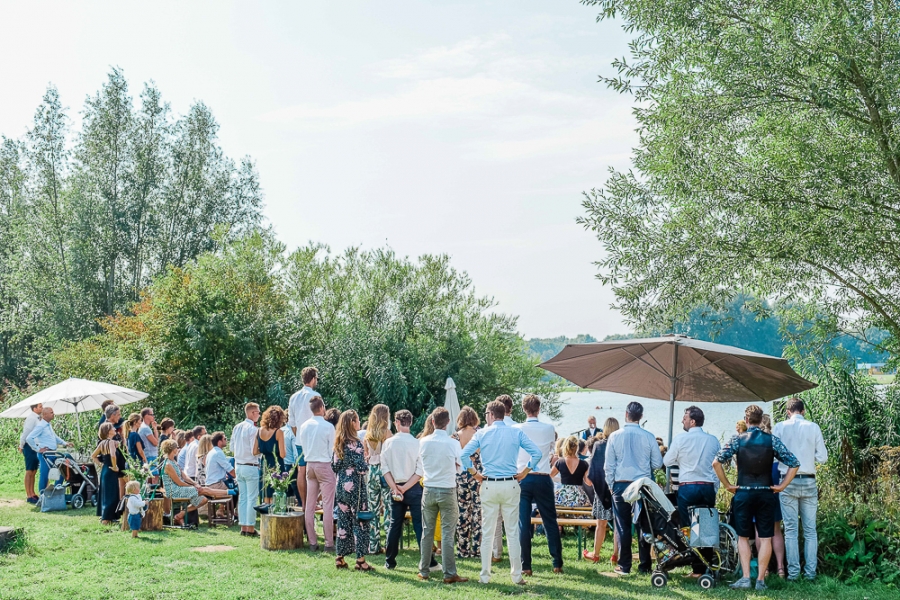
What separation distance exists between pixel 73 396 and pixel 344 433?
23.7ft

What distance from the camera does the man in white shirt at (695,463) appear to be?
8.45m

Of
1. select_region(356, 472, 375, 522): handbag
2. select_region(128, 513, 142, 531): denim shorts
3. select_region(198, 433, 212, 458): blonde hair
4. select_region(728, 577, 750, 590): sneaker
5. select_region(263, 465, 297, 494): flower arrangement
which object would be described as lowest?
select_region(728, 577, 750, 590): sneaker

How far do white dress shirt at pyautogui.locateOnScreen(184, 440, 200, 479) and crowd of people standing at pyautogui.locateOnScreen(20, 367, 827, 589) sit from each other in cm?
232

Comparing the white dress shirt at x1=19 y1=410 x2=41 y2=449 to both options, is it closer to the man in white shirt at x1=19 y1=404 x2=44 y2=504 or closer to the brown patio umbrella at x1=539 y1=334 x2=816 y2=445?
the man in white shirt at x1=19 y1=404 x2=44 y2=504

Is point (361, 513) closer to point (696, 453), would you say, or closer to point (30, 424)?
point (696, 453)

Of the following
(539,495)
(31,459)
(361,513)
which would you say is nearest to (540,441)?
(539,495)

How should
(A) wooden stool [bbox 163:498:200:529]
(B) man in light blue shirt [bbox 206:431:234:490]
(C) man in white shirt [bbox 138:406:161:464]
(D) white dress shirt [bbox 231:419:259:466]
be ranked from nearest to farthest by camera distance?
(D) white dress shirt [bbox 231:419:259:466] < (A) wooden stool [bbox 163:498:200:529] < (B) man in light blue shirt [bbox 206:431:234:490] < (C) man in white shirt [bbox 138:406:161:464]

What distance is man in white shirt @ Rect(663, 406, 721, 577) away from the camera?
8.45m

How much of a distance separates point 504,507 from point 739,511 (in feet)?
7.70

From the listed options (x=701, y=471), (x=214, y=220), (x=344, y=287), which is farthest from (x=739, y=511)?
(x=214, y=220)

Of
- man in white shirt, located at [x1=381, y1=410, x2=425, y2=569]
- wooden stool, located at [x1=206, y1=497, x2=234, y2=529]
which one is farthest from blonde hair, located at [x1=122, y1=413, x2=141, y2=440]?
man in white shirt, located at [x1=381, y1=410, x2=425, y2=569]

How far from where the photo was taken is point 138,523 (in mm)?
10602

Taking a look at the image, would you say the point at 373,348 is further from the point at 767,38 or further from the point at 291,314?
the point at 767,38

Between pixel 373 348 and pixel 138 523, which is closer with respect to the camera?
pixel 138 523
